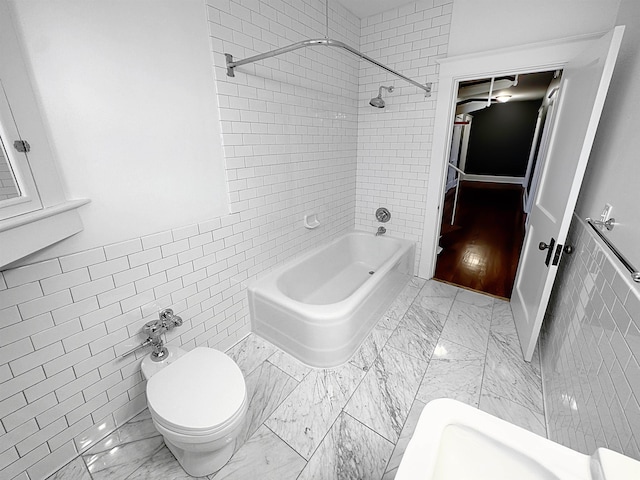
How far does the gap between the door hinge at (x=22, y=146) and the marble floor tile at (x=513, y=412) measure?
237 centimetres

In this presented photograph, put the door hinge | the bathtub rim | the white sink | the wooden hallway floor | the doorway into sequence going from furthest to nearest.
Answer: the doorway
the wooden hallway floor
the bathtub rim
the door hinge
the white sink

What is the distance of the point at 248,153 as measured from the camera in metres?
1.89

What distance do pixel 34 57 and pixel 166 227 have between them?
32.2 inches

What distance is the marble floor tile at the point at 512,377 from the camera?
162cm

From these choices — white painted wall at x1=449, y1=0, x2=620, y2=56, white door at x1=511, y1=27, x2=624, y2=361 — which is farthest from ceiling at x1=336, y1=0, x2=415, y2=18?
white door at x1=511, y1=27, x2=624, y2=361

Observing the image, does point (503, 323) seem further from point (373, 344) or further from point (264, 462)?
point (264, 462)

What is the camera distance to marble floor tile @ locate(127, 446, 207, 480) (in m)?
1.27

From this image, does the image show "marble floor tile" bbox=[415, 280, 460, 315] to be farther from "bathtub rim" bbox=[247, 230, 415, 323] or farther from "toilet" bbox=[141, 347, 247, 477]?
"toilet" bbox=[141, 347, 247, 477]

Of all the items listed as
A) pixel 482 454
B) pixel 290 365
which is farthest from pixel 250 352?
pixel 482 454

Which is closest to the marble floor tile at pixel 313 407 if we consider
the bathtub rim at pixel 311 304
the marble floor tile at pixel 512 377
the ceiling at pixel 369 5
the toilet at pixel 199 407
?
the toilet at pixel 199 407

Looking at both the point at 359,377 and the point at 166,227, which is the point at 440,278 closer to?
the point at 359,377

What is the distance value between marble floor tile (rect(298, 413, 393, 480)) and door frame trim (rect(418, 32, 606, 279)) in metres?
1.91

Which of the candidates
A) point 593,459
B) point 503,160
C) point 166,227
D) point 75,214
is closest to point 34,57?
point 75,214

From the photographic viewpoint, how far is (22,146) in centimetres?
95
